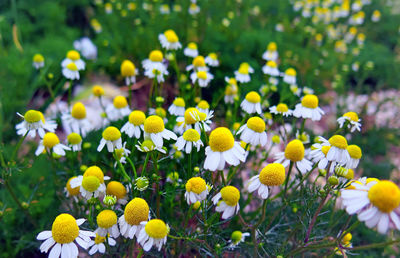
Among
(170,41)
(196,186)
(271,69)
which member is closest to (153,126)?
(196,186)

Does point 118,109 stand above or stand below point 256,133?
below

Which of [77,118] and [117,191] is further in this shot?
[77,118]

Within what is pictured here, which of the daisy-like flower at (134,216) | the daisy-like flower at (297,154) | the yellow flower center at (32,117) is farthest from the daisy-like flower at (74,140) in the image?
the daisy-like flower at (297,154)

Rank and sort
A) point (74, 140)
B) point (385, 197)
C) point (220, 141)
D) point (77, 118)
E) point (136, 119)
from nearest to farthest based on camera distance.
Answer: point (385, 197) → point (220, 141) → point (136, 119) → point (74, 140) → point (77, 118)

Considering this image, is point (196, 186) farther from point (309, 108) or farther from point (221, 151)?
point (309, 108)

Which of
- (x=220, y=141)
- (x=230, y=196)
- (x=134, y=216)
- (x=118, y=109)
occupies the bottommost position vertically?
(x=118, y=109)

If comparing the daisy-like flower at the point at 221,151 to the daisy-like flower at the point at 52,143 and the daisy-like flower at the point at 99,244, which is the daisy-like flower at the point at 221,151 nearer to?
the daisy-like flower at the point at 99,244

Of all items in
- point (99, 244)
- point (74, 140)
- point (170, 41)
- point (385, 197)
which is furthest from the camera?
point (170, 41)
